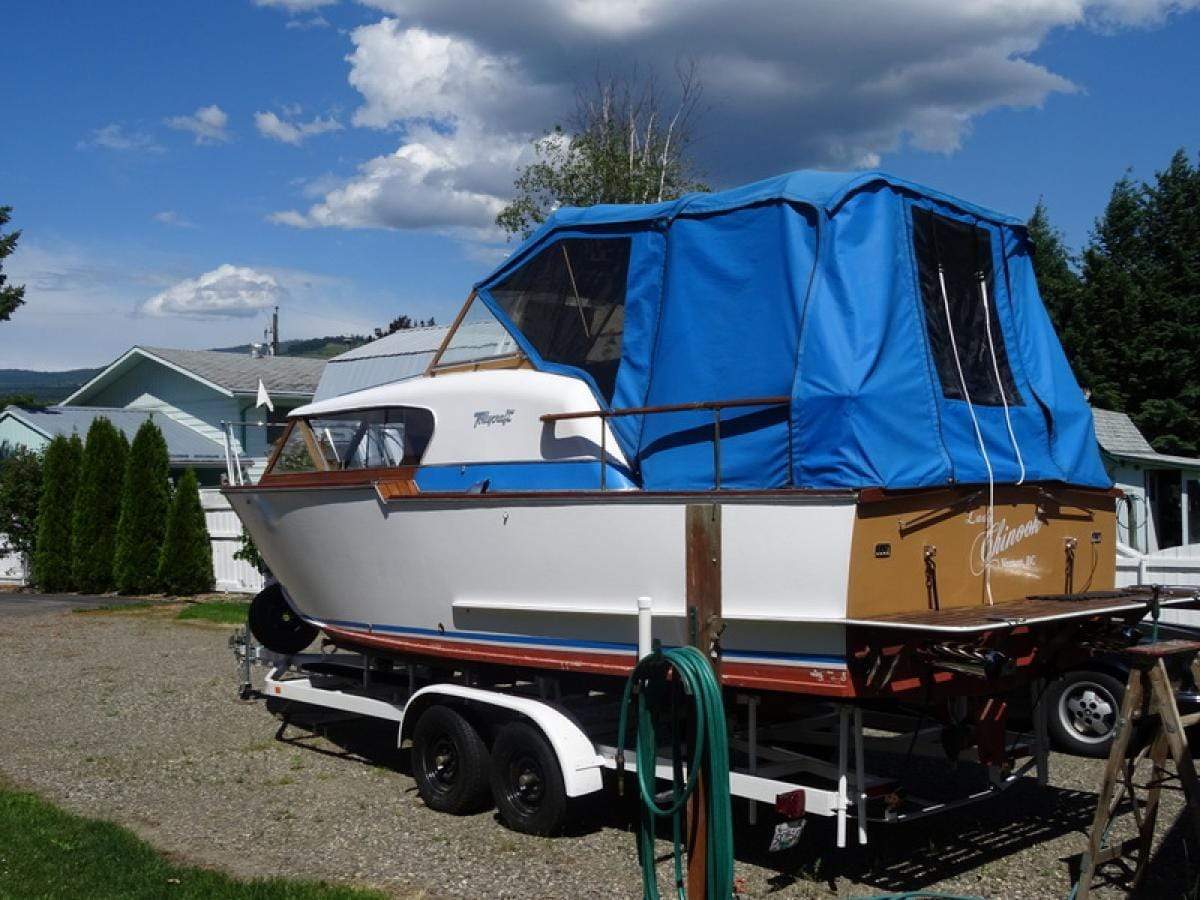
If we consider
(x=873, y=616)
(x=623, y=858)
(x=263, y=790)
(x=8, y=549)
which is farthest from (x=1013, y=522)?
(x=8, y=549)

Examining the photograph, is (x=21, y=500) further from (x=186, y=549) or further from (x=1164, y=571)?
(x=1164, y=571)

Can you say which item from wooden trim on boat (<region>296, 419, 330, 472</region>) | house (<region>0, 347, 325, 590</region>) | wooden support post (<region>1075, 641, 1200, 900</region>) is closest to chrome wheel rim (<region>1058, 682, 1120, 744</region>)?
wooden support post (<region>1075, 641, 1200, 900</region>)

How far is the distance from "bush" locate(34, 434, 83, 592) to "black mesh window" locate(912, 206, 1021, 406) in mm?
20358

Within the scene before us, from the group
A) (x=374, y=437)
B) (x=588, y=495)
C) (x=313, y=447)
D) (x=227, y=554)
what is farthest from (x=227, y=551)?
(x=588, y=495)

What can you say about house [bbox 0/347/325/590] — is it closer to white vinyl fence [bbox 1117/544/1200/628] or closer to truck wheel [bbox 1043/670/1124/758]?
white vinyl fence [bbox 1117/544/1200/628]

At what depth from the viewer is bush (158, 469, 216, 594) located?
22.6 metres

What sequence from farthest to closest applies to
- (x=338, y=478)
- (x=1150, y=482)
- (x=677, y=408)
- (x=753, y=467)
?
(x=1150, y=482) < (x=338, y=478) < (x=677, y=408) < (x=753, y=467)

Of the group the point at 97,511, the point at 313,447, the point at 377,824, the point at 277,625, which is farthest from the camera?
the point at 97,511

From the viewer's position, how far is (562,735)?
7.46m

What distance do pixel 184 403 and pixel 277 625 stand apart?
77.2ft

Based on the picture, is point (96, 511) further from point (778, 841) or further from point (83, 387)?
point (778, 841)

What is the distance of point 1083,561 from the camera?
810 centimetres

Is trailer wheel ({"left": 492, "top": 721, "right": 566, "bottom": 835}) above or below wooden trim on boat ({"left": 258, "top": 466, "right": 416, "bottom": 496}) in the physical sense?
below

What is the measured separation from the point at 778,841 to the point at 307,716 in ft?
19.4
